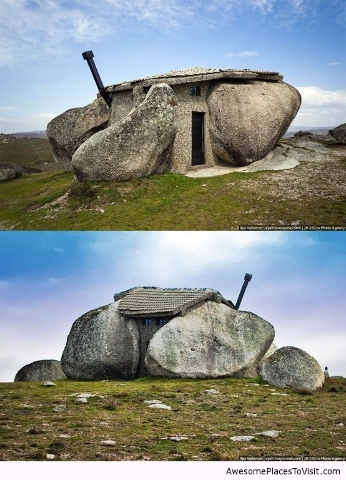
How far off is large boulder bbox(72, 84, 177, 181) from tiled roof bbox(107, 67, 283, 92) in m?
0.84

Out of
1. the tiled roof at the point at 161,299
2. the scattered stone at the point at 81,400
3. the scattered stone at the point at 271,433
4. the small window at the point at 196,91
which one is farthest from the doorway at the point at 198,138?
the scattered stone at the point at 271,433

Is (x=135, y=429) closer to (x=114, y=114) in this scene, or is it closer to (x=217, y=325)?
(x=217, y=325)

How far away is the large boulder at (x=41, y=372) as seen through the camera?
58.5ft

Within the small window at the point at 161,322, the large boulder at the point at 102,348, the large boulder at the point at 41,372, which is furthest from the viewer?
the small window at the point at 161,322

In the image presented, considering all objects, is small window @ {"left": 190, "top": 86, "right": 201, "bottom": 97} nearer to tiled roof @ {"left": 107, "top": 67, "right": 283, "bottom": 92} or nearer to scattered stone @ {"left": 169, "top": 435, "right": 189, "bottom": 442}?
tiled roof @ {"left": 107, "top": 67, "right": 283, "bottom": 92}

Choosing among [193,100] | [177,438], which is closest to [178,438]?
[177,438]

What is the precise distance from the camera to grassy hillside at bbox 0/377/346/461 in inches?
371

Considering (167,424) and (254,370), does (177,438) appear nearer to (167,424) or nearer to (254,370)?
(167,424)

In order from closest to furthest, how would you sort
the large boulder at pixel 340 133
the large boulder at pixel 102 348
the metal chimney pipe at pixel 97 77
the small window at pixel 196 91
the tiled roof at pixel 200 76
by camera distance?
the large boulder at pixel 102 348 → the tiled roof at pixel 200 76 → the small window at pixel 196 91 → the metal chimney pipe at pixel 97 77 → the large boulder at pixel 340 133

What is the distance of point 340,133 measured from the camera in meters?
23.9

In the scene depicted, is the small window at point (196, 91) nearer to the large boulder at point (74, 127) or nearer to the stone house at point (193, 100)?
the stone house at point (193, 100)

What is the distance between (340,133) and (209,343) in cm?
1215

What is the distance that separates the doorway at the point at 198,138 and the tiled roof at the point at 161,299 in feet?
18.0

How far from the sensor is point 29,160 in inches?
1759
